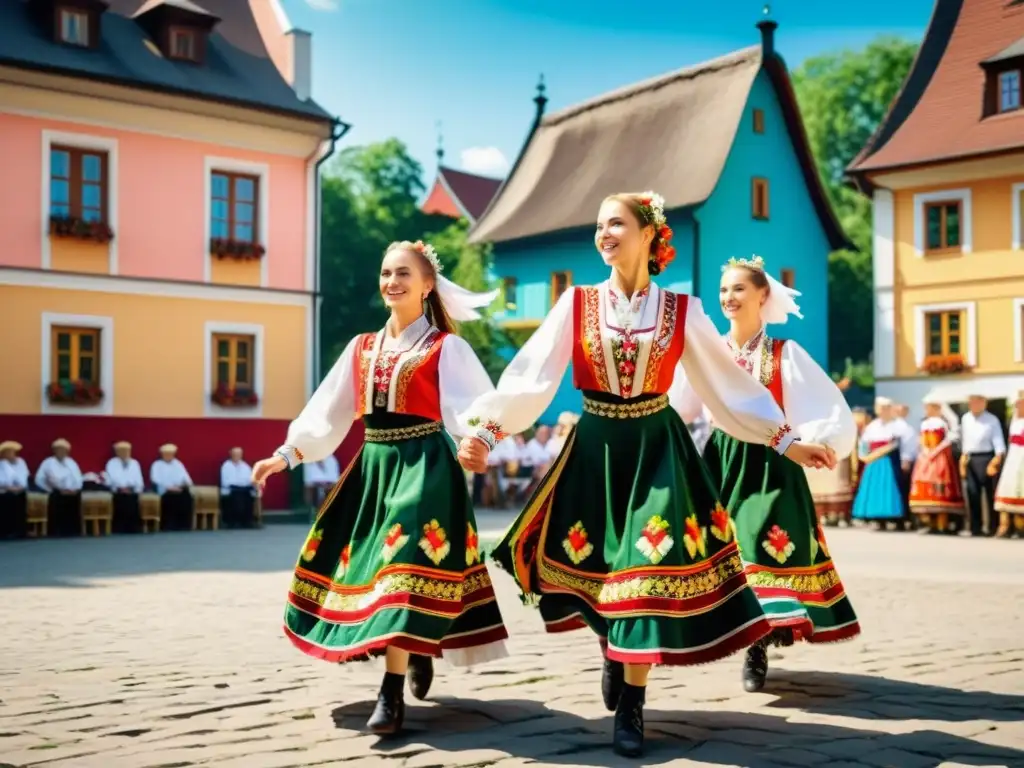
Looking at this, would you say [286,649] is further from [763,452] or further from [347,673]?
[763,452]

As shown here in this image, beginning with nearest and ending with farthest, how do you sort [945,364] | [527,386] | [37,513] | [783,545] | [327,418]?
1. [527,386]
2. [327,418]
3. [783,545]
4. [37,513]
5. [945,364]

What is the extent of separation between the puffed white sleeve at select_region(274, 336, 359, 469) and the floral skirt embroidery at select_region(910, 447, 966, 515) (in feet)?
46.1

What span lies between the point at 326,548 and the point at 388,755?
3.82 feet

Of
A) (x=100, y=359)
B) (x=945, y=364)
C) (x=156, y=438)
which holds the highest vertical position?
(x=945, y=364)

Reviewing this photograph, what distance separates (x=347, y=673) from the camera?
655 cm

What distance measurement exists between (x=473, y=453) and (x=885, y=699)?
7.39ft

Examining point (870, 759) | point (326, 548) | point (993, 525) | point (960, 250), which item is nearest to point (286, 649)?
point (326, 548)

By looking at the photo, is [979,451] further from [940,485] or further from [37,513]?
[37,513]

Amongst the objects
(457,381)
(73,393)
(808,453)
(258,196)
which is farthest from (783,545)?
(258,196)

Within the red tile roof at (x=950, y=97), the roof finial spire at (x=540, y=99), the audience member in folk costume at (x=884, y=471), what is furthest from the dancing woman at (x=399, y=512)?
the roof finial spire at (x=540, y=99)

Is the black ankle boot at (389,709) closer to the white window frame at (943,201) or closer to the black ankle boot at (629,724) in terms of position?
the black ankle boot at (629,724)

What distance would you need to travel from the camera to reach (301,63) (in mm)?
24922

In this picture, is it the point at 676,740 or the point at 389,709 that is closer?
the point at 676,740

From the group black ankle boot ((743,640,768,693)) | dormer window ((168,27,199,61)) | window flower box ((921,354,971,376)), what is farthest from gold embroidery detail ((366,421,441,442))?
window flower box ((921,354,971,376))
